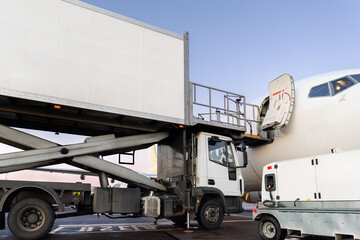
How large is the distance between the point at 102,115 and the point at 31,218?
3165 millimetres

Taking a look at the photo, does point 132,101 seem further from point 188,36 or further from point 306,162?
point 306,162

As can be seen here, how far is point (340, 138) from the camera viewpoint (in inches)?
348

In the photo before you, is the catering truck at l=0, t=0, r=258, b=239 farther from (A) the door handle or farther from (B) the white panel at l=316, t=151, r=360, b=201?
(B) the white panel at l=316, t=151, r=360, b=201

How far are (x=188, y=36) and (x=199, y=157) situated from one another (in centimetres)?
406

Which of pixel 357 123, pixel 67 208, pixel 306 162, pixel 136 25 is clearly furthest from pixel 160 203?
pixel 357 123

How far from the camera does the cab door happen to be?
32.2 ft

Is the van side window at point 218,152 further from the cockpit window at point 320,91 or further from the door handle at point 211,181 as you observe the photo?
the cockpit window at point 320,91

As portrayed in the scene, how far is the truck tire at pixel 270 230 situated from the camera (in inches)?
275

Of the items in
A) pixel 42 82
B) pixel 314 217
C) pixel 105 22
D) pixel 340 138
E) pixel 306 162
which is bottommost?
pixel 314 217

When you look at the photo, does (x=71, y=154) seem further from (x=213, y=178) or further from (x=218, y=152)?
(x=218, y=152)

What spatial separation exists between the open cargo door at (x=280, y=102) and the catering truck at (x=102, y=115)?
1137mm

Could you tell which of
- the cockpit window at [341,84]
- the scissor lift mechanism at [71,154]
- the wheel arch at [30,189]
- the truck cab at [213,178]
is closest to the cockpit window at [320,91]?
the cockpit window at [341,84]

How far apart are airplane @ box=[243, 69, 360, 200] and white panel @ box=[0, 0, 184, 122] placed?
379cm

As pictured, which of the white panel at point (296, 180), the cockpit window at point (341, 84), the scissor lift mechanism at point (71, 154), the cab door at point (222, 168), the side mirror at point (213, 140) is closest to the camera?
the white panel at point (296, 180)
